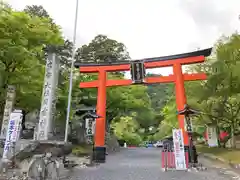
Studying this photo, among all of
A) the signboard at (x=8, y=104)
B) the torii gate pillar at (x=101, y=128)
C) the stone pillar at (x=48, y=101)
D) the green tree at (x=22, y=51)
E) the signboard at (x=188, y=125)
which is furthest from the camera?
the torii gate pillar at (x=101, y=128)

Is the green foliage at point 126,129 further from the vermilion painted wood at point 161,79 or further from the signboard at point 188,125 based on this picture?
the signboard at point 188,125

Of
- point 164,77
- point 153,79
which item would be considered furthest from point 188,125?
point 153,79

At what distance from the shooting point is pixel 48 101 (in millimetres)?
11164

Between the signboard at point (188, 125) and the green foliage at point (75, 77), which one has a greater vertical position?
the green foliage at point (75, 77)

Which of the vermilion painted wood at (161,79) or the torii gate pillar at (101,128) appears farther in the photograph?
the vermilion painted wood at (161,79)

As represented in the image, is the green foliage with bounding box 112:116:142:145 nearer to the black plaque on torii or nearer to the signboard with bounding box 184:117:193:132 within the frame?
the black plaque on torii

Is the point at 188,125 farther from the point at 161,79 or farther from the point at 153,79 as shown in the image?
the point at 153,79

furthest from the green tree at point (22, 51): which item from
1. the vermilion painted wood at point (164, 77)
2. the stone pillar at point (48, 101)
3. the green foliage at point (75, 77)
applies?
the vermilion painted wood at point (164, 77)

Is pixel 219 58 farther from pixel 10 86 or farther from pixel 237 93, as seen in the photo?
pixel 10 86

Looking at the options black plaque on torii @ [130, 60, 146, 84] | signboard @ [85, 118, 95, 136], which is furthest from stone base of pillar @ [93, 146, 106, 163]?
black plaque on torii @ [130, 60, 146, 84]

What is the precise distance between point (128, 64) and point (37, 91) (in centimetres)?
588

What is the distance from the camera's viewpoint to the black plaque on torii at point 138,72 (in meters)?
14.1

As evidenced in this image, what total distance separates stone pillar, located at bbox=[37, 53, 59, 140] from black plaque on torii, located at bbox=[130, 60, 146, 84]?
445 centimetres

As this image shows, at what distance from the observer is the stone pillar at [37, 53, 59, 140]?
35.6 feet
